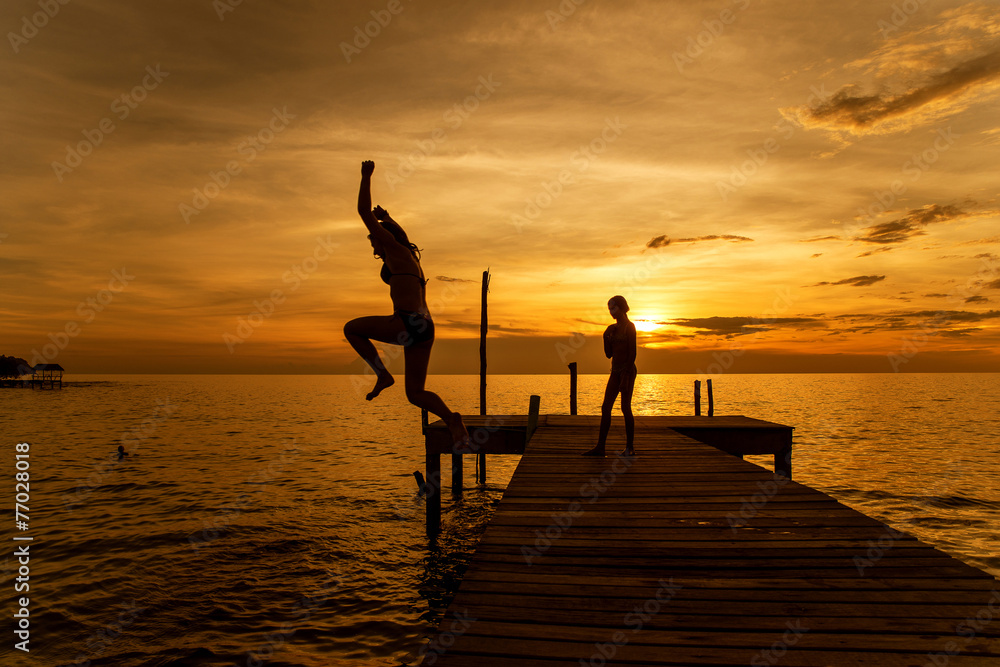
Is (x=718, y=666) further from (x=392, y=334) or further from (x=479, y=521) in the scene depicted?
(x=479, y=521)

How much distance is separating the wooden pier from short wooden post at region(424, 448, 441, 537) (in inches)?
288

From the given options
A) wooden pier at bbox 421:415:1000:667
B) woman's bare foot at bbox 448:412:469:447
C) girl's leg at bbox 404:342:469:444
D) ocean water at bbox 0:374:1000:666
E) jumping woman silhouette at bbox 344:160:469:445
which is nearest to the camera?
wooden pier at bbox 421:415:1000:667

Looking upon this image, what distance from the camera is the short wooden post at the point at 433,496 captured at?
13.3 metres

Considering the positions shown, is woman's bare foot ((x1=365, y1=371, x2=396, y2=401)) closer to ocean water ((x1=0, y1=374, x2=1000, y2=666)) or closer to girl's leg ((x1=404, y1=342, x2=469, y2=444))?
girl's leg ((x1=404, y1=342, x2=469, y2=444))

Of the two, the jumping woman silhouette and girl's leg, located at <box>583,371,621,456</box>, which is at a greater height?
the jumping woman silhouette

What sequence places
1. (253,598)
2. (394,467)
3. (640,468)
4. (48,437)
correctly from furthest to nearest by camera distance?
(48,437) → (394,467) → (253,598) → (640,468)

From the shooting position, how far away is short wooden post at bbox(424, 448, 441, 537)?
13297 millimetres

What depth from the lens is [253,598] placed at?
9.73 metres

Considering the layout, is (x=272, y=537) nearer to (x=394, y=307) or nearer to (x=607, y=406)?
(x=607, y=406)

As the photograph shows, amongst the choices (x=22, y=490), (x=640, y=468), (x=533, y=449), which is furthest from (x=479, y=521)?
(x=22, y=490)

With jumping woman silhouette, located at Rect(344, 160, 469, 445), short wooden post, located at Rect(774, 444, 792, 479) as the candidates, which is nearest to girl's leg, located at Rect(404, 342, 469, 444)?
jumping woman silhouette, located at Rect(344, 160, 469, 445)

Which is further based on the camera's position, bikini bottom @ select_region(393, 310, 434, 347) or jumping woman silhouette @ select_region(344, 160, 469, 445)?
bikini bottom @ select_region(393, 310, 434, 347)

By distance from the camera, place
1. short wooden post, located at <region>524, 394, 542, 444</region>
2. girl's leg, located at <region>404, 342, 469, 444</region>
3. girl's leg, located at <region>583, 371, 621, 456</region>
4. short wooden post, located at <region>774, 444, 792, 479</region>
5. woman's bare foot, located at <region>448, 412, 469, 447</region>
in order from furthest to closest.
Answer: short wooden post, located at <region>774, 444, 792, 479</region> → short wooden post, located at <region>524, 394, 542, 444</region> → girl's leg, located at <region>583, 371, 621, 456</region> → woman's bare foot, located at <region>448, 412, 469, 447</region> → girl's leg, located at <region>404, 342, 469, 444</region>

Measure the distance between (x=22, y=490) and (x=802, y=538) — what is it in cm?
2443
